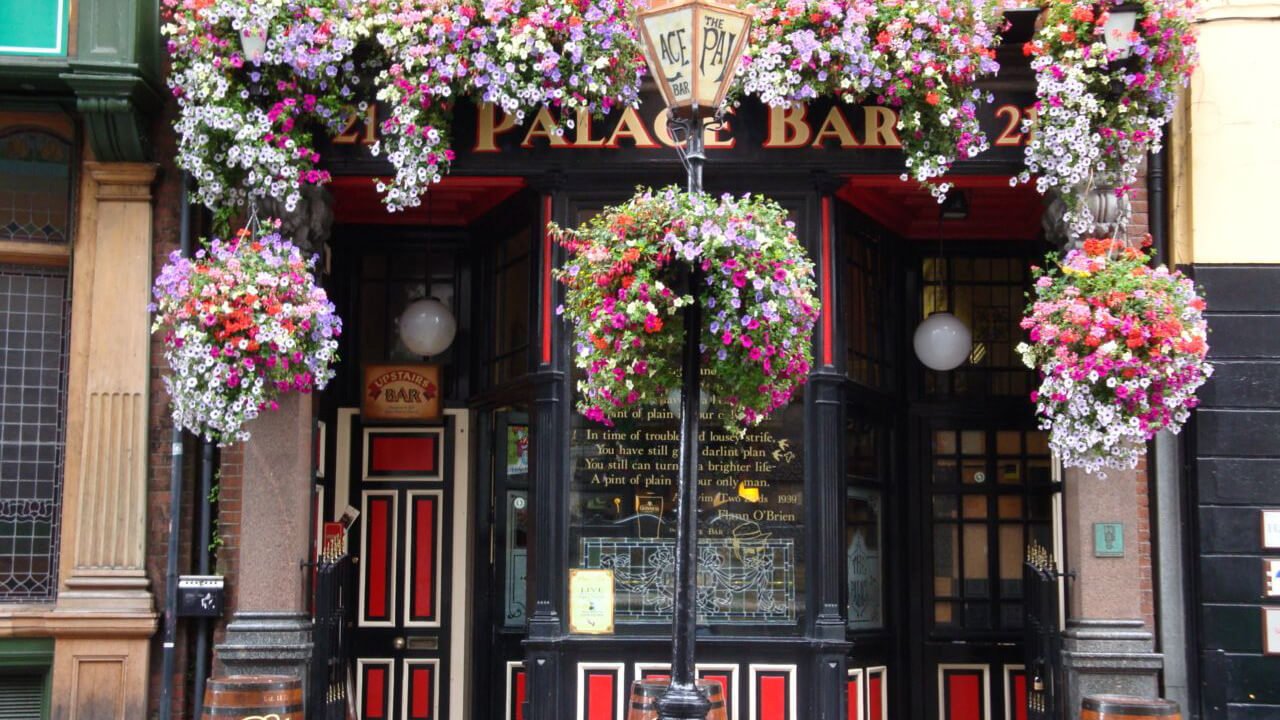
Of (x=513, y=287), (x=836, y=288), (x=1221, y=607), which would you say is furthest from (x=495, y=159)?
(x=1221, y=607)

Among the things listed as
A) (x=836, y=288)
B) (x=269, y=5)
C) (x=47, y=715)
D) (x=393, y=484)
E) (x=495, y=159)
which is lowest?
(x=47, y=715)

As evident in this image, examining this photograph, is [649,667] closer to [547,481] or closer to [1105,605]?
[547,481]

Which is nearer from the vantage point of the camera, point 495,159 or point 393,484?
point 495,159

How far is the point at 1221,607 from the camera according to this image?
969 cm

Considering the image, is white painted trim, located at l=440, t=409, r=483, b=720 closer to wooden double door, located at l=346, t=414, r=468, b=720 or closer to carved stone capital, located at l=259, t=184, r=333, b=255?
wooden double door, located at l=346, t=414, r=468, b=720

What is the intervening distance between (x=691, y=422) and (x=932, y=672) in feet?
16.2

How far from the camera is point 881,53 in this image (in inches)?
373

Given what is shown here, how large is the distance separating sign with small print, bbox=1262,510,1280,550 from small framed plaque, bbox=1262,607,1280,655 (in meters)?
0.42

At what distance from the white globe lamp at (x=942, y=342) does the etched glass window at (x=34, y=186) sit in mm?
6272

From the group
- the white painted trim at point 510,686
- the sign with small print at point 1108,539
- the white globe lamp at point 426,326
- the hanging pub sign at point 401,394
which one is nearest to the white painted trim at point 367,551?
the hanging pub sign at point 401,394

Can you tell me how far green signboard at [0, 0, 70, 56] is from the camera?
9.84m

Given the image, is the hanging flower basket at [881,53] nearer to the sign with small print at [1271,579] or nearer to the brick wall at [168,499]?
the sign with small print at [1271,579]

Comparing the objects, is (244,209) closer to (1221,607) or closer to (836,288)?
(836,288)

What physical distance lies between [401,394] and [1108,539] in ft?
17.6
